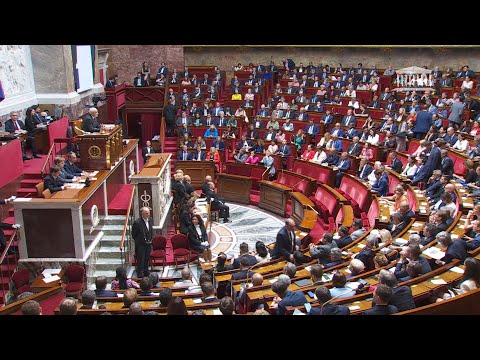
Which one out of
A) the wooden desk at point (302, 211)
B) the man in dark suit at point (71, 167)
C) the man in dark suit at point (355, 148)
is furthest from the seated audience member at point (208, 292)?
the man in dark suit at point (355, 148)

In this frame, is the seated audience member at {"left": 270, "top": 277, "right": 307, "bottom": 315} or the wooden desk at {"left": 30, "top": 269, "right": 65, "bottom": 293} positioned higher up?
the seated audience member at {"left": 270, "top": 277, "right": 307, "bottom": 315}

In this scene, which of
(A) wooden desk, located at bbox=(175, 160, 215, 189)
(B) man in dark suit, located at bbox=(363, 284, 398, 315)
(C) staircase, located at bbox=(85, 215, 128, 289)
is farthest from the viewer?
(A) wooden desk, located at bbox=(175, 160, 215, 189)

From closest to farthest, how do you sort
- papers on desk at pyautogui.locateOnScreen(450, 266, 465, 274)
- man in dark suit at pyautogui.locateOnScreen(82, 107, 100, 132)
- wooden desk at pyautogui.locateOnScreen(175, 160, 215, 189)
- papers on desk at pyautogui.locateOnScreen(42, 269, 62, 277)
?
papers on desk at pyautogui.locateOnScreen(450, 266, 465, 274) < papers on desk at pyautogui.locateOnScreen(42, 269, 62, 277) < man in dark suit at pyautogui.locateOnScreen(82, 107, 100, 132) < wooden desk at pyautogui.locateOnScreen(175, 160, 215, 189)

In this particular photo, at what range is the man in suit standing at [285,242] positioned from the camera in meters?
7.14

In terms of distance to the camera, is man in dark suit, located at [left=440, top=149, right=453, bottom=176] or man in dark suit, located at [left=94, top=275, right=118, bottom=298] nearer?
man in dark suit, located at [left=94, top=275, right=118, bottom=298]

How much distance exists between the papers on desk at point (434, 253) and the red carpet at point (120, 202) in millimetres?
5308

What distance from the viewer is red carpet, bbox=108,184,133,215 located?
909cm

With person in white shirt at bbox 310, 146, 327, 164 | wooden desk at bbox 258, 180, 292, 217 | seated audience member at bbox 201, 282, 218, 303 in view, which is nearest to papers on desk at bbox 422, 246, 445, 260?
seated audience member at bbox 201, 282, 218, 303

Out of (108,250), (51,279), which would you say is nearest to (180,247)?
(108,250)

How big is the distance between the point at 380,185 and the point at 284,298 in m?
5.36

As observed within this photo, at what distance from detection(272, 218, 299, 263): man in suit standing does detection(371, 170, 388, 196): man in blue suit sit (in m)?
3.07

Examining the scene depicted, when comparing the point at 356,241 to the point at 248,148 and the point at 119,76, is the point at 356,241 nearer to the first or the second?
the point at 248,148

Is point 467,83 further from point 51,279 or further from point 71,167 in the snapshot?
point 51,279

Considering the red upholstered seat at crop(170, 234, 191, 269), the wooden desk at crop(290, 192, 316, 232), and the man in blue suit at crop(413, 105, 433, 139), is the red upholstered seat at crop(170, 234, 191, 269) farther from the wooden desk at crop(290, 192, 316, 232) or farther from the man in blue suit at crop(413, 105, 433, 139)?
the man in blue suit at crop(413, 105, 433, 139)
